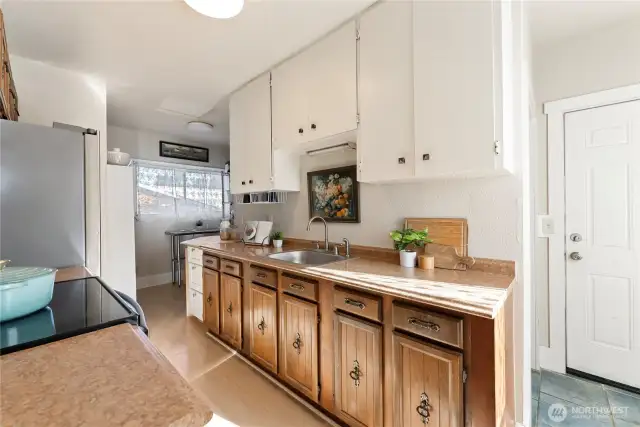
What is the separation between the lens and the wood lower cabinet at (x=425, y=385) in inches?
44.5

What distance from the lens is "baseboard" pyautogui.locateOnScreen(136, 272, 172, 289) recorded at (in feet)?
14.4

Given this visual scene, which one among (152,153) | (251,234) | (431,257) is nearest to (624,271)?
(431,257)

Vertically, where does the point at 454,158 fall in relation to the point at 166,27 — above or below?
below

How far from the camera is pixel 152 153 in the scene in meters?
4.48

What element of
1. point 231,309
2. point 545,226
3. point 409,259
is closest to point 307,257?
point 231,309

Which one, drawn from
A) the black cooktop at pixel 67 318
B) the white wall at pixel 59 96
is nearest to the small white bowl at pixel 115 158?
the white wall at pixel 59 96

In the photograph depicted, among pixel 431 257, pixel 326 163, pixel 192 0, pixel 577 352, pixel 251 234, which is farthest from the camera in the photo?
pixel 251 234

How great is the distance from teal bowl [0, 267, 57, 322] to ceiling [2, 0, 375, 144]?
166cm

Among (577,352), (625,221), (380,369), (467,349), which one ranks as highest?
(625,221)

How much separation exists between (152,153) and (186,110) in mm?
1466

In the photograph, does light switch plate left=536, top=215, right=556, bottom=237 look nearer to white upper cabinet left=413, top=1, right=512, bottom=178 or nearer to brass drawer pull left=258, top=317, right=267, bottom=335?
white upper cabinet left=413, top=1, right=512, bottom=178

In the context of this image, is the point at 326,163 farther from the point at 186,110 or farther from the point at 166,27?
the point at 186,110

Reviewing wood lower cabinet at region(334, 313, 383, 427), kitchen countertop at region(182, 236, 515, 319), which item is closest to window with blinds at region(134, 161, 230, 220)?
kitchen countertop at region(182, 236, 515, 319)

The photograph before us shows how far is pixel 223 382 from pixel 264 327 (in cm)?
50
